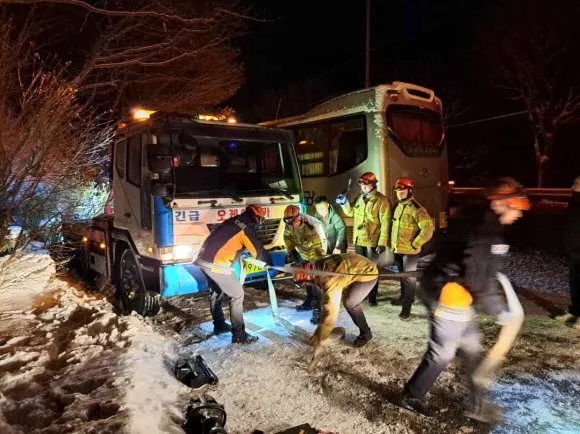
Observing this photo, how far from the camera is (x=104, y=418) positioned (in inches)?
134

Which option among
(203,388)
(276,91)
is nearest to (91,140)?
(203,388)

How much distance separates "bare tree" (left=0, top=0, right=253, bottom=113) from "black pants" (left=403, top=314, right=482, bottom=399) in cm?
686

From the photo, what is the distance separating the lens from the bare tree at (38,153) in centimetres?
653

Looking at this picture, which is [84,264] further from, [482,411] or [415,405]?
[482,411]

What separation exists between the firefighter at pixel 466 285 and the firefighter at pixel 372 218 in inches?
102

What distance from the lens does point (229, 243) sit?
16.9 ft

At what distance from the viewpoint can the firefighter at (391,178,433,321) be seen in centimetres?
600

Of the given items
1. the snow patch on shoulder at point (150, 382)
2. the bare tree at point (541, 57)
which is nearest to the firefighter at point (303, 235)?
the snow patch on shoulder at point (150, 382)

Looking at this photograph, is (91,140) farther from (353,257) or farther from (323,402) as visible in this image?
(323,402)

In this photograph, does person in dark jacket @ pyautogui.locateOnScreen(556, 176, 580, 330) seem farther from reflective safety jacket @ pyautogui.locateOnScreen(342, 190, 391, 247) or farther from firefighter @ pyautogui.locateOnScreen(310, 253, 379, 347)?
firefighter @ pyautogui.locateOnScreen(310, 253, 379, 347)

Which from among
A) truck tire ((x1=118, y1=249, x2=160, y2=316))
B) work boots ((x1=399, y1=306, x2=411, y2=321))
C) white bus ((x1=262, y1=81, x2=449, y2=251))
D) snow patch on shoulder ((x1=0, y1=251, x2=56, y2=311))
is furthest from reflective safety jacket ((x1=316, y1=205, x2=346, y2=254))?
snow patch on shoulder ((x1=0, y1=251, x2=56, y2=311))

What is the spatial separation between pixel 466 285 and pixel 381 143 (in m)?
4.94

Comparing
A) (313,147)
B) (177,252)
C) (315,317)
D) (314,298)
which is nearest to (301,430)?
(315,317)

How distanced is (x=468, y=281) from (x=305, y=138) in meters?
6.79
